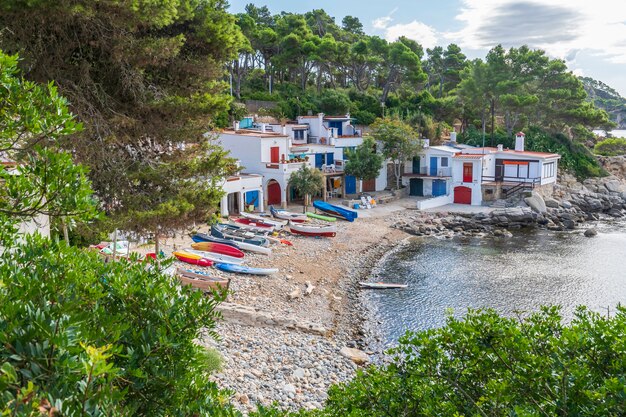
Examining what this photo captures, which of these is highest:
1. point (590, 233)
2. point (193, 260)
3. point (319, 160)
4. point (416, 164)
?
point (319, 160)

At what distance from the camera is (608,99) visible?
169 m

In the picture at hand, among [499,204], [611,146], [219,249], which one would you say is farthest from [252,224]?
[611,146]

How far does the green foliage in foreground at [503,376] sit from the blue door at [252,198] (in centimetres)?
2947

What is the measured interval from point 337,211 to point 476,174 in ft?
44.9

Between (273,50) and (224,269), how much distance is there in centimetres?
4628

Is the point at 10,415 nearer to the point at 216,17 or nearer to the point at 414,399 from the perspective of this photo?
the point at 414,399

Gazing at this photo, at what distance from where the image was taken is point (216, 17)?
15.7 metres

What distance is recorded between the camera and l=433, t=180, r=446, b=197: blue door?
148 feet

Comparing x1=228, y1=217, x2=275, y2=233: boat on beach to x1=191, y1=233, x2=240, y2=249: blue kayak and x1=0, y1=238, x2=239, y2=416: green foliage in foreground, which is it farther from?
x1=0, y1=238, x2=239, y2=416: green foliage in foreground

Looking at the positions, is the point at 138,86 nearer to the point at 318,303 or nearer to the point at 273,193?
the point at 318,303

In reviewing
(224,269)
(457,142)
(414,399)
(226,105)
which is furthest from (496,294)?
(457,142)

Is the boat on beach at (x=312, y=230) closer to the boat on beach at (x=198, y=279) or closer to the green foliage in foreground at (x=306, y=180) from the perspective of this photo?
the green foliage in foreground at (x=306, y=180)

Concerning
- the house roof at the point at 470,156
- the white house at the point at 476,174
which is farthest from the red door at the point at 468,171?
the house roof at the point at 470,156

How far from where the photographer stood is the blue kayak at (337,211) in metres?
36.2
